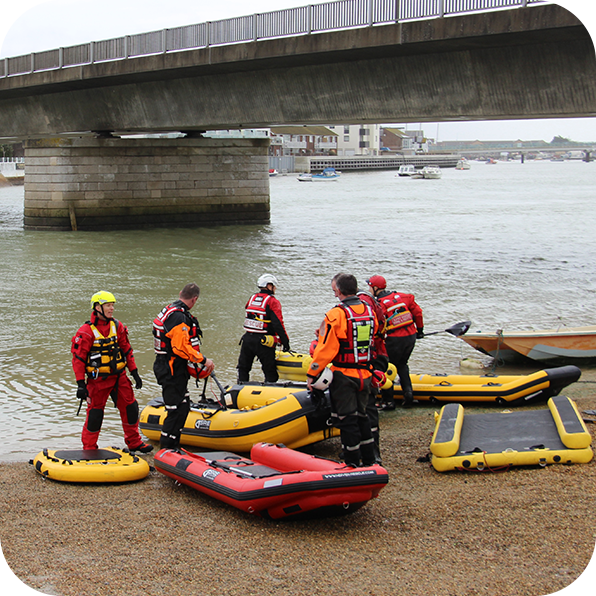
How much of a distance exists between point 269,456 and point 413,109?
17468mm

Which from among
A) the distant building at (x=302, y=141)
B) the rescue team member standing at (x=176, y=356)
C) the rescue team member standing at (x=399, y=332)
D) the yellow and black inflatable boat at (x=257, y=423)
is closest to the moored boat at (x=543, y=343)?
the rescue team member standing at (x=399, y=332)

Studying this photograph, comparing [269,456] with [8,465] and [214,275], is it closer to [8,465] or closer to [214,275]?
[8,465]

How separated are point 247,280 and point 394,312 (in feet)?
39.9

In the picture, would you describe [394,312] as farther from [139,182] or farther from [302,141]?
[302,141]

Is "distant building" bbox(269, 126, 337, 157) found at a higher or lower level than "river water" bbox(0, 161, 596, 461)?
higher

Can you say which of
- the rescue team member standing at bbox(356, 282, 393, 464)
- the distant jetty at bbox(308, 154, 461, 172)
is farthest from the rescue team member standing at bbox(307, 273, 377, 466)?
the distant jetty at bbox(308, 154, 461, 172)

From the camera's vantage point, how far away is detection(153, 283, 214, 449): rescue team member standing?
6.36 metres

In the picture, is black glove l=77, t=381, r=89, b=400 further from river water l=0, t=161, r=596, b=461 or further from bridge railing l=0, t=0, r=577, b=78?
bridge railing l=0, t=0, r=577, b=78

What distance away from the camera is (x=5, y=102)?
3406 centimetres

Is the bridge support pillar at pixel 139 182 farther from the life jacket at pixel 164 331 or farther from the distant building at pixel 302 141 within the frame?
the distant building at pixel 302 141

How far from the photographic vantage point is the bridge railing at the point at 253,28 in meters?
19.0

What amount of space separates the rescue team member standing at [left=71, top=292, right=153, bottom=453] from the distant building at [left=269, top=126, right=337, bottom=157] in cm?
11564

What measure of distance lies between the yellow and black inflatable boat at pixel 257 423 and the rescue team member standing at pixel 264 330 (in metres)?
1.18

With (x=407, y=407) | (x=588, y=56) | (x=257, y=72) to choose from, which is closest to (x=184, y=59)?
(x=257, y=72)
